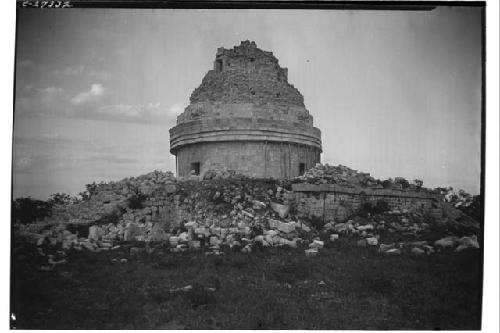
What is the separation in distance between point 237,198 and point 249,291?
3277 mm

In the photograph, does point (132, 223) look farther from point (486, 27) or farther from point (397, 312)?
point (486, 27)

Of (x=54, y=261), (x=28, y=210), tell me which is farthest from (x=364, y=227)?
(x=28, y=210)

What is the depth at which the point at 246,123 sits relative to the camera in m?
15.9

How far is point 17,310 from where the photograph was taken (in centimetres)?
1156

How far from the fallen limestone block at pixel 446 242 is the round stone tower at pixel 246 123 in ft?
15.8

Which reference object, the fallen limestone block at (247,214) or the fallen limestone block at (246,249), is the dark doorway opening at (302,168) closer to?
the fallen limestone block at (247,214)

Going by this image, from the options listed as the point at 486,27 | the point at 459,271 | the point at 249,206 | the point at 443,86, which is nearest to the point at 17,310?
the point at 249,206

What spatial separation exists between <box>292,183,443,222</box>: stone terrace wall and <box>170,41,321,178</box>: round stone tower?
5.65 feet

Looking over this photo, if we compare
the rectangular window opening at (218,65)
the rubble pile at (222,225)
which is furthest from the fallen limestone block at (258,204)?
the rectangular window opening at (218,65)

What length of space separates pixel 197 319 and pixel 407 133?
653 cm

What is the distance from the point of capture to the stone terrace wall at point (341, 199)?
570 inches

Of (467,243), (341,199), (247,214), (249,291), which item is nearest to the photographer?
(249,291)

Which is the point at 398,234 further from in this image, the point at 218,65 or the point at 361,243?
the point at 218,65

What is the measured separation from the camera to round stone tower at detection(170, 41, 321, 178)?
15.9m
